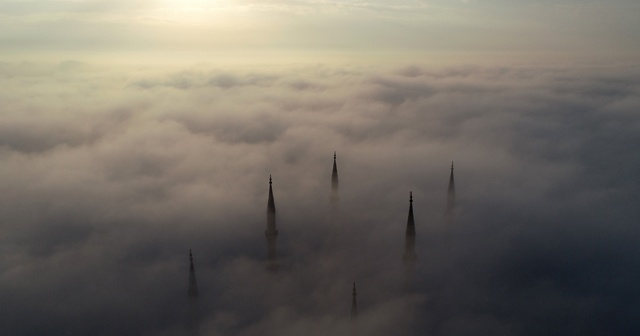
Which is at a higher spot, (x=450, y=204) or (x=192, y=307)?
(x=450, y=204)

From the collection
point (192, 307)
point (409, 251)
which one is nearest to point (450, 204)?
point (409, 251)

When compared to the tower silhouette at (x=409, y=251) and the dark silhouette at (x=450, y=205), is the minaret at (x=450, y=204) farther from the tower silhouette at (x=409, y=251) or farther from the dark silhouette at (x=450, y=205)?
the tower silhouette at (x=409, y=251)

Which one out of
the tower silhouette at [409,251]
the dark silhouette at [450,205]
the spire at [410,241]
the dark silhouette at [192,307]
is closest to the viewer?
the dark silhouette at [192,307]

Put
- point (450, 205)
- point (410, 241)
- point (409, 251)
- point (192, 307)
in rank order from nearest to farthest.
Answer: point (192, 307) < point (410, 241) < point (409, 251) < point (450, 205)

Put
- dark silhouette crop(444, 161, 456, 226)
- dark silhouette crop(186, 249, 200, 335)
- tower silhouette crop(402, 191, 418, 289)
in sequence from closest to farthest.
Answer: dark silhouette crop(186, 249, 200, 335), tower silhouette crop(402, 191, 418, 289), dark silhouette crop(444, 161, 456, 226)

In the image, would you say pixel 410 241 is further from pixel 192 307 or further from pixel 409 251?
pixel 192 307

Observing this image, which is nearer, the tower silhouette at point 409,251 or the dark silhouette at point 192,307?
the dark silhouette at point 192,307

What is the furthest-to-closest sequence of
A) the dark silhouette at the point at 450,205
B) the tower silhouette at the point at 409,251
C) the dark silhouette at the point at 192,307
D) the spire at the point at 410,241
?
the dark silhouette at the point at 450,205, the tower silhouette at the point at 409,251, the spire at the point at 410,241, the dark silhouette at the point at 192,307

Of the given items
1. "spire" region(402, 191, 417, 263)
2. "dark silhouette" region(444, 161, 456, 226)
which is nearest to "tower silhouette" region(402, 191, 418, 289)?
"spire" region(402, 191, 417, 263)

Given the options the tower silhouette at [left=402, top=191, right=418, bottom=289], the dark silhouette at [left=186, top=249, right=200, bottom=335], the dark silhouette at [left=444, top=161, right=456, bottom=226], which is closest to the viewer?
the dark silhouette at [left=186, top=249, right=200, bottom=335]

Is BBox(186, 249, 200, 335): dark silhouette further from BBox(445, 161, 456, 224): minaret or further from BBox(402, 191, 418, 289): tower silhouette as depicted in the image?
BBox(445, 161, 456, 224): minaret

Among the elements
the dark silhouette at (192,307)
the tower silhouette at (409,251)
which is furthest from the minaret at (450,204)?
the dark silhouette at (192,307)

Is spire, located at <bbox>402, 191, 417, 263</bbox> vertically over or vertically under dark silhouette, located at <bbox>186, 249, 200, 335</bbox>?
over
